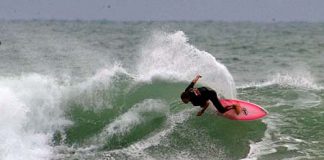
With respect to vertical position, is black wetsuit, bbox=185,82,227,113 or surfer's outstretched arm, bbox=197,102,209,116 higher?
black wetsuit, bbox=185,82,227,113

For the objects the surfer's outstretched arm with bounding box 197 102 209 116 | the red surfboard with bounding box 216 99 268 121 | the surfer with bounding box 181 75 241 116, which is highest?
the surfer with bounding box 181 75 241 116

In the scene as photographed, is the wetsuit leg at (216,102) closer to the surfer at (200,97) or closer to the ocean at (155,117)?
the surfer at (200,97)

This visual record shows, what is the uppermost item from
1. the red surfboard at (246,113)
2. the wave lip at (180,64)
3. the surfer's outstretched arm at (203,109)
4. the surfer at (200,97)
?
the wave lip at (180,64)

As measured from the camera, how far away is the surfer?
10.2m

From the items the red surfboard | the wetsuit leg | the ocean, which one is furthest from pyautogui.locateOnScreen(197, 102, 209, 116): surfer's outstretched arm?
the red surfboard

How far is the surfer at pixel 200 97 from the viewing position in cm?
1025

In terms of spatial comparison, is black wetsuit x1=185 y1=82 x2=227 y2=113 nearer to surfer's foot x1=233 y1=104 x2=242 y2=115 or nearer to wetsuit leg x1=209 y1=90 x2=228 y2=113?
wetsuit leg x1=209 y1=90 x2=228 y2=113

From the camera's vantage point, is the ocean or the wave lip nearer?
the ocean

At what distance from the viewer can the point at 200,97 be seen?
10.4 meters

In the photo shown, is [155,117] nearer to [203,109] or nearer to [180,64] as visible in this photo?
[203,109]

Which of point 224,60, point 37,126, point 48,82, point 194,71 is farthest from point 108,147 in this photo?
point 224,60

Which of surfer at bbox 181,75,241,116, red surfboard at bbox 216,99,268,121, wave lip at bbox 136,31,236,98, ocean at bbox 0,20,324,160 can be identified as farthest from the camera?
wave lip at bbox 136,31,236,98

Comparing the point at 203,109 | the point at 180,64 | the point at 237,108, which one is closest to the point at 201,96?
the point at 203,109

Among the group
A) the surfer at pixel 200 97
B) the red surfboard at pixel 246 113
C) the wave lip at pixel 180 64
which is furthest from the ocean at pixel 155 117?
the surfer at pixel 200 97
